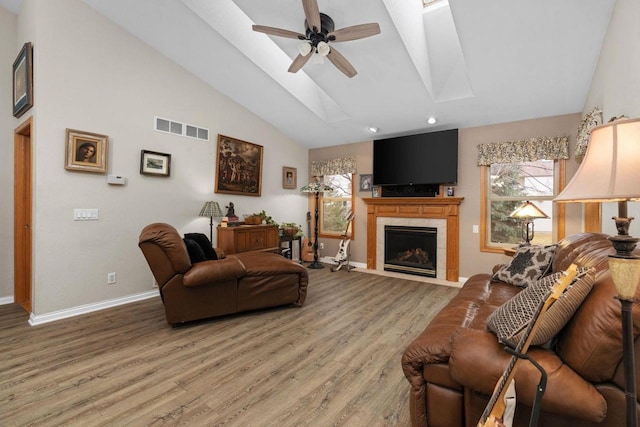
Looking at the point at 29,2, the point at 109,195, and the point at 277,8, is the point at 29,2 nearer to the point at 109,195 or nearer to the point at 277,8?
the point at 109,195

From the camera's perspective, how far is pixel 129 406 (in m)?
1.74

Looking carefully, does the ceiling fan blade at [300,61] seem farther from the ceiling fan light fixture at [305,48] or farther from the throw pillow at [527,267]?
the throw pillow at [527,267]

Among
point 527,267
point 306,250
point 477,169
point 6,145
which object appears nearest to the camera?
point 527,267

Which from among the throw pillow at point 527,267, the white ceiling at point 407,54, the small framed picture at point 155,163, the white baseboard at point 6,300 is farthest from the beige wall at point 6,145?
the throw pillow at point 527,267

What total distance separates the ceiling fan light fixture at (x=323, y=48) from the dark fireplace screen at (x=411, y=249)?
338 cm

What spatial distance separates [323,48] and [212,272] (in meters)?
2.47

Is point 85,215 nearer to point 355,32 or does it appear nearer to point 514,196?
point 355,32

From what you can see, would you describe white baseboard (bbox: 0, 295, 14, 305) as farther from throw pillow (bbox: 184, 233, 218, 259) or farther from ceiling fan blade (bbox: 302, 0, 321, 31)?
ceiling fan blade (bbox: 302, 0, 321, 31)

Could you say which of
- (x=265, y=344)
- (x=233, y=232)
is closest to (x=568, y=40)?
(x=265, y=344)

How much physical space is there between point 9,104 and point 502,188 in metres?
6.82

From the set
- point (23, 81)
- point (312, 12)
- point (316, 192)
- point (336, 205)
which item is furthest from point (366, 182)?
point (23, 81)

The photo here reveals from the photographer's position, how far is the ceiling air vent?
3.95 metres

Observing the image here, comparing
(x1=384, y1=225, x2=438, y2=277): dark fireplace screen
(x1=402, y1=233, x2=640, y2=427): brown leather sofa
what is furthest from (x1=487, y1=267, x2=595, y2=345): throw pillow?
(x1=384, y1=225, x2=438, y2=277): dark fireplace screen

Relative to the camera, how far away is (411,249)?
5160mm
